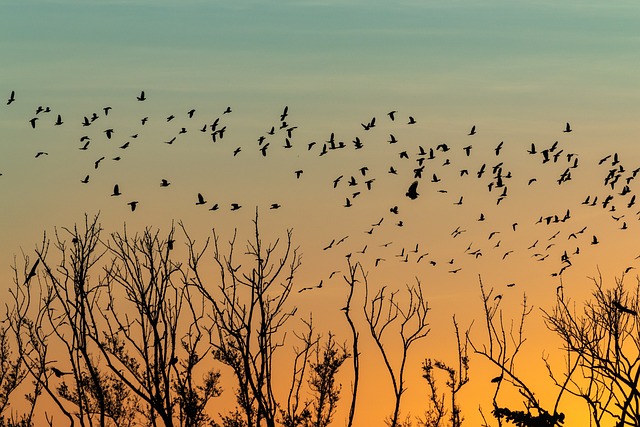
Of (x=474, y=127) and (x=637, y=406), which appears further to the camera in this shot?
(x=474, y=127)

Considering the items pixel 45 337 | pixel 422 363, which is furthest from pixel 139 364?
pixel 422 363

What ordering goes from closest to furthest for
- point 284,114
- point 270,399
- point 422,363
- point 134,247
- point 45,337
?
point 270,399, point 134,247, point 45,337, point 284,114, point 422,363

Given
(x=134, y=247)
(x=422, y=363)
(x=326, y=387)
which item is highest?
(x=422, y=363)

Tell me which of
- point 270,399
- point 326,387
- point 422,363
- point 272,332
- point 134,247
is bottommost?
point 270,399

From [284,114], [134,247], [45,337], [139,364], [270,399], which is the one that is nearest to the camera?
[270,399]

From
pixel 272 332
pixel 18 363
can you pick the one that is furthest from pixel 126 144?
pixel 18 363

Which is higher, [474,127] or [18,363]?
[474,127]

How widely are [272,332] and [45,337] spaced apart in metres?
9.64

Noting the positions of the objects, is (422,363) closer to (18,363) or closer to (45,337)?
(18,363)

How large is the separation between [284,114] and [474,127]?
6334 millimetres

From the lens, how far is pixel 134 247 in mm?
29047

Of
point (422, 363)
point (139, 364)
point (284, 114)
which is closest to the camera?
point (284, 114)

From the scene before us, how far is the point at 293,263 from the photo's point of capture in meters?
30.0

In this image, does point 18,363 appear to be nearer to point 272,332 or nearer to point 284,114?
point 284,114
